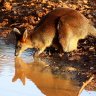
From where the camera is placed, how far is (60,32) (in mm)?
11180

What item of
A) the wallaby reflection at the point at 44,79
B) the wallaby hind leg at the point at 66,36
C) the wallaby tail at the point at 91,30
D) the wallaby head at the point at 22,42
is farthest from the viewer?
the wallaby head at the point at 22,42

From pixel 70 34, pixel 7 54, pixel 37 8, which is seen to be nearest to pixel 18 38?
pixel 7 54

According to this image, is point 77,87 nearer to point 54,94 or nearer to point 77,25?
point 54,94

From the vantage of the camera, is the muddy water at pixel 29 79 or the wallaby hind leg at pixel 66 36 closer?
the muddy water at pixel 29 79

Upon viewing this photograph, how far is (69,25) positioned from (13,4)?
3.81 m

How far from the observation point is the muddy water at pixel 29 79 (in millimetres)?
9078

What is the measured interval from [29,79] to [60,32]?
64.5 inches

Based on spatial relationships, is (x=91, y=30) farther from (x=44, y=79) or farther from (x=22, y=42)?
(x=44, y=79)

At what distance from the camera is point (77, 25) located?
37.1 ft

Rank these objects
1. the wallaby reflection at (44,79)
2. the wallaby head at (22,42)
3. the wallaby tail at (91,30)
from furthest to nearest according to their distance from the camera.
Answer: the wallaby head at (22,42) < the wallaby tail at (91,30) < the wallaby reflection at (44,79)

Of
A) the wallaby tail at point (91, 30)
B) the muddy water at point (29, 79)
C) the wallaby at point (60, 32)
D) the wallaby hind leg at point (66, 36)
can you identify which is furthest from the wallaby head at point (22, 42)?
the wallaby tail at point (91, 30)

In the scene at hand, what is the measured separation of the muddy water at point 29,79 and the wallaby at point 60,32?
0.32 metres

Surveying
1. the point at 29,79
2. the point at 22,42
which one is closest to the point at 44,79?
the point at 29,79

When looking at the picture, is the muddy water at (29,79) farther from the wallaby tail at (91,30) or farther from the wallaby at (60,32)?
the wallaby tail at (91,30)
